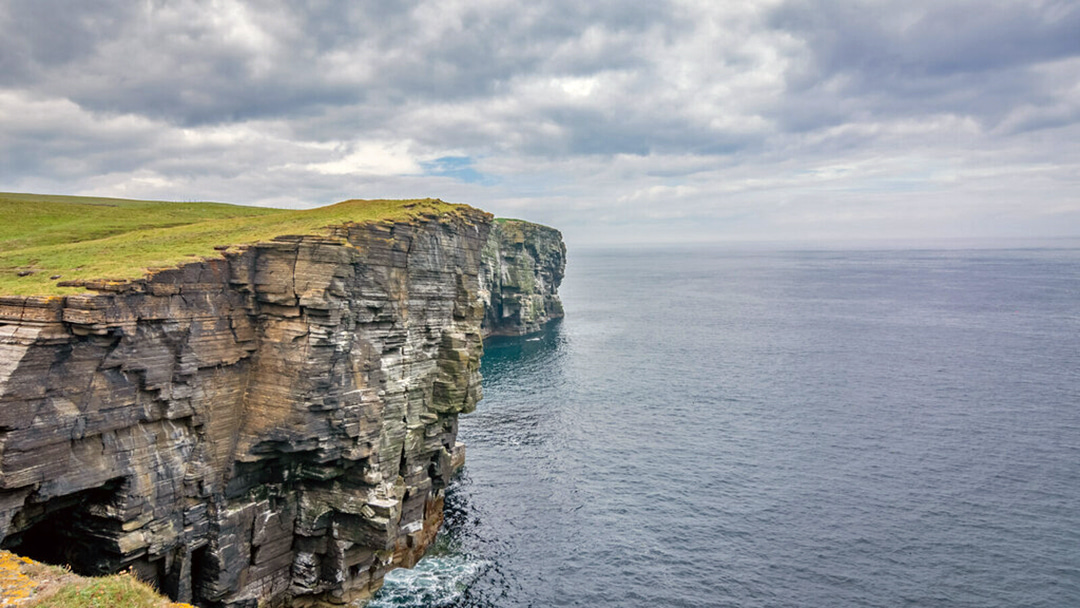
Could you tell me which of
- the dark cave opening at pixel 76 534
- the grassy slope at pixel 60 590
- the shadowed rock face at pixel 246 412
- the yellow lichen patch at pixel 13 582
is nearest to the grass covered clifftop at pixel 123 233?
the shadowed rock face at pixel 246 412

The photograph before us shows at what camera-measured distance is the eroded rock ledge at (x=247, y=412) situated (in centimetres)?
2764

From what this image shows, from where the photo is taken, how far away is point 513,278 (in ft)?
472

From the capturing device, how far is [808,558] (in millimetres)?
48688

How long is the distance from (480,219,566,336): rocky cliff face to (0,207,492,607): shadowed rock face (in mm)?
87140

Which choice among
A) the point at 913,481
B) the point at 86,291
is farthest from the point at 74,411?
the point at 913,481

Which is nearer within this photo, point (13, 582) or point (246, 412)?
point (13, 582)

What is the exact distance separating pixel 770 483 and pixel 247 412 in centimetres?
4798

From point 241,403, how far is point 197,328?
555 cm

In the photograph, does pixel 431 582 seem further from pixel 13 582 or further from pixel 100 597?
pixel 13 582

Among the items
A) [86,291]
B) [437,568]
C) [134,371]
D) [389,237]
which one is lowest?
[437,568]

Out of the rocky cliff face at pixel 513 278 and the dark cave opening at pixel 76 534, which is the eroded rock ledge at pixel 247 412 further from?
the rocky cliff face at pixel 513 278

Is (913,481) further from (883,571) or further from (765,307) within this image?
(765,307)

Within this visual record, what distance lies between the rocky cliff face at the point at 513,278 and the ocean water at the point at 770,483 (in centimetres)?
2288

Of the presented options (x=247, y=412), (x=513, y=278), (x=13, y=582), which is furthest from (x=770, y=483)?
(x=513, y=278)
